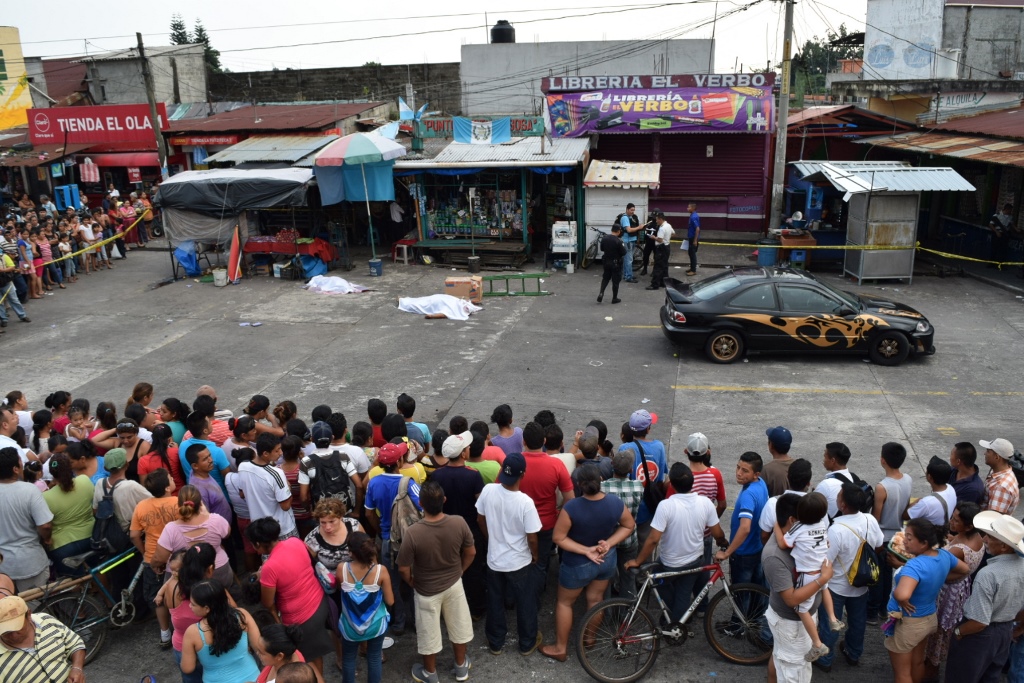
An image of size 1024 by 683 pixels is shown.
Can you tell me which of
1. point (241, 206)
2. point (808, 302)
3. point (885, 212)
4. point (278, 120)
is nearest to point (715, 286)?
point (808, 302)

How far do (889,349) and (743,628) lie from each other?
7.64 metres

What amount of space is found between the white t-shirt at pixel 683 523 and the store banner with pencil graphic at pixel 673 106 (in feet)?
53.8

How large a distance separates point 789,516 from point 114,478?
497 centimetres

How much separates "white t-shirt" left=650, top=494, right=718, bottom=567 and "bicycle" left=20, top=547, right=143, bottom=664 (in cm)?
395

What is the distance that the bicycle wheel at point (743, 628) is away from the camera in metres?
5.63

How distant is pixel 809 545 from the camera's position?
490 centimetres

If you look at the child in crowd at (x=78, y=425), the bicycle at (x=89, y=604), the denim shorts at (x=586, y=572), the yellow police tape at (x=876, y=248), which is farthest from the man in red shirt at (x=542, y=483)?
the yellow police tape at (x=876, y=248)

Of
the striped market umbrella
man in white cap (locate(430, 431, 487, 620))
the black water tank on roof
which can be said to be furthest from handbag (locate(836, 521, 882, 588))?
the black water tank on roof

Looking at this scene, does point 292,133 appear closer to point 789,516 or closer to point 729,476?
point 729,476

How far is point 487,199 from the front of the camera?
64.5 feet

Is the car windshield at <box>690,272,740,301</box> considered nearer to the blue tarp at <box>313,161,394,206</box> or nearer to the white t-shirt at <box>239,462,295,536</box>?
the white t-shirt at <box>239,462,295,536</box>

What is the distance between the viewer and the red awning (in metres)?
25.6

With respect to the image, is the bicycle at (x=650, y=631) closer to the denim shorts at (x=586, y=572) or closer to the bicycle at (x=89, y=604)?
the denim shorts at (x=586, y=572)

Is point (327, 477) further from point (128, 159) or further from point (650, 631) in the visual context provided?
point (128, 159)
